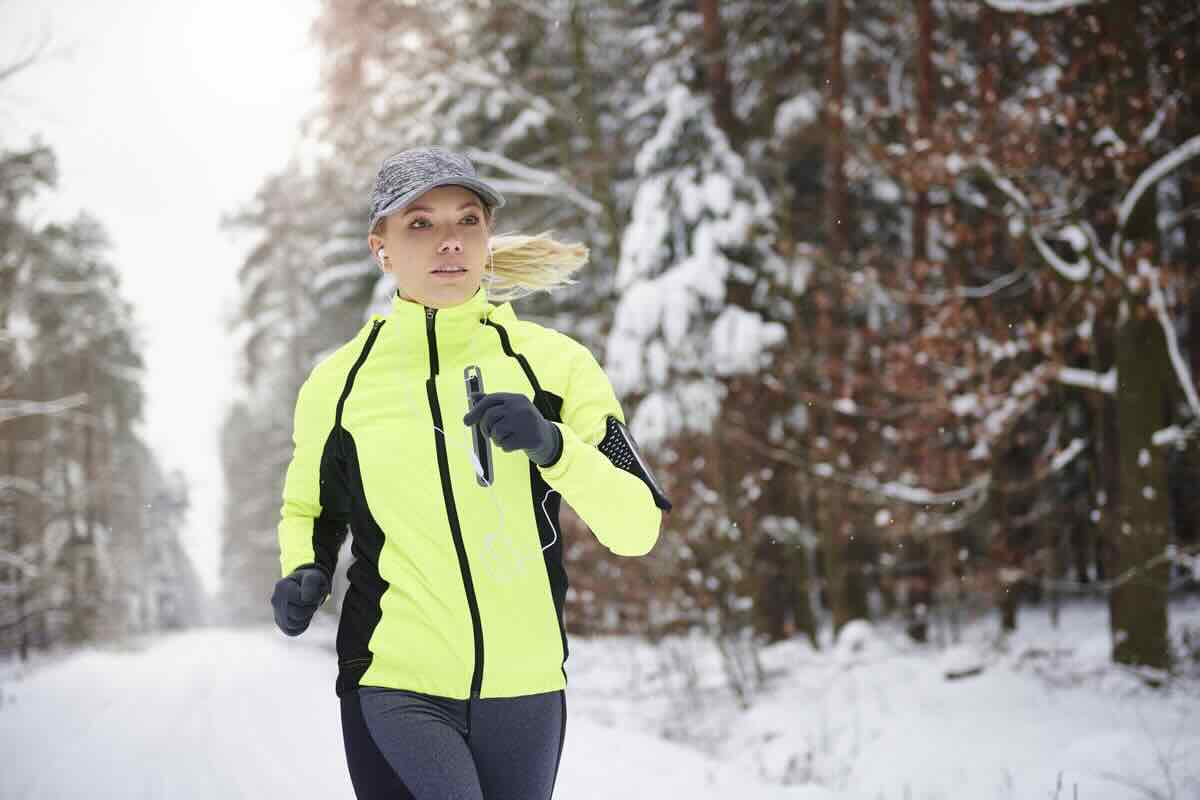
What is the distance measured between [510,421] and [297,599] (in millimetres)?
792

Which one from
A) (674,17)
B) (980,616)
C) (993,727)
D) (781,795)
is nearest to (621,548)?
(781,795)

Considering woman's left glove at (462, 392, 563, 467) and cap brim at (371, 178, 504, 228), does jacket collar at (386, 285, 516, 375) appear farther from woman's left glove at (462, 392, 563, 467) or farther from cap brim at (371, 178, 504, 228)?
woman's left glove at (462, 392, 563, 467)

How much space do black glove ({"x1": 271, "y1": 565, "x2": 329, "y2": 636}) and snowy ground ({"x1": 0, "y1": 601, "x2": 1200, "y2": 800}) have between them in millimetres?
3532

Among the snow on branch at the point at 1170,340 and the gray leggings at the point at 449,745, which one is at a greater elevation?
the snow on branch at the point at 1170,340

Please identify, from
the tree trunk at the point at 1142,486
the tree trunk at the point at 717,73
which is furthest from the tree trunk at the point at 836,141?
the tree trunk at the point at 1142,486

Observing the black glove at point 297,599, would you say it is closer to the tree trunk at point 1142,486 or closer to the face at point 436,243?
the face at point 436,243

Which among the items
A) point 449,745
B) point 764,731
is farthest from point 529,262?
point 764,731

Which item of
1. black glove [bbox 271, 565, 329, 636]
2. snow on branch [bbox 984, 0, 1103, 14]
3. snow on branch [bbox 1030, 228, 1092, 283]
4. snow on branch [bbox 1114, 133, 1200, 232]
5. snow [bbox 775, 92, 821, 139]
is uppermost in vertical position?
snow [bbox 775, 92, 821, 139]

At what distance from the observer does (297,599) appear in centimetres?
249

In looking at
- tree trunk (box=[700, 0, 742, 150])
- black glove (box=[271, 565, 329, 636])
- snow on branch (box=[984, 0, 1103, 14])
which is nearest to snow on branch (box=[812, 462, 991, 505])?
snow on branch (box=[984, 0, 1103, 14])

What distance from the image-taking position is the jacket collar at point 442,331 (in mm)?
2666

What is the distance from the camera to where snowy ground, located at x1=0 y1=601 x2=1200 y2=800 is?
611 centimetres

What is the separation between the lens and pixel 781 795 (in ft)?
17.7

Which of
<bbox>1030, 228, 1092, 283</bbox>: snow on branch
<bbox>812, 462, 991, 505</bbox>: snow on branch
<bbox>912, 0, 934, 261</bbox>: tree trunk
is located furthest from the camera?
<bbox>912, 0, 934, 261</bbox>: tree trunk
